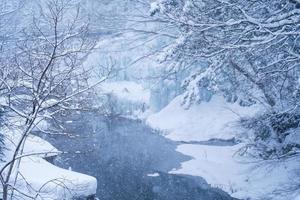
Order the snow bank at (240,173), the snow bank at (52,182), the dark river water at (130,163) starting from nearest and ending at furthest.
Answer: the snow bank at (52,182) < the snow bank at (240,173) < the dark river water at (130,163)

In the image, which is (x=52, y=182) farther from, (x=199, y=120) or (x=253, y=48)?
(x=199, y=120)

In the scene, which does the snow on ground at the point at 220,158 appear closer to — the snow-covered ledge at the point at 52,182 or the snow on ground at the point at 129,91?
the snow on ground at the point at 129,91

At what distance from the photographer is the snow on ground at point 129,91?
2432 centimetres

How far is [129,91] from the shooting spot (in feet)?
82.7

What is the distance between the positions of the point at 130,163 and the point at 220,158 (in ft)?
11.0

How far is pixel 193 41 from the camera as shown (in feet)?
34.0

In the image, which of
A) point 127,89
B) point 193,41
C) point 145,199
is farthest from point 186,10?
point 127,89

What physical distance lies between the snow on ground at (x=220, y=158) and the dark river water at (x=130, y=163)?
0.51 metres

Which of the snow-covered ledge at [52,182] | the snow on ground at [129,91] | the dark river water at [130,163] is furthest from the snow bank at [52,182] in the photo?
the snow on ground at [129,91]

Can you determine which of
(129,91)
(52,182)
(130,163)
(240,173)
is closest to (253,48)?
(52,182)

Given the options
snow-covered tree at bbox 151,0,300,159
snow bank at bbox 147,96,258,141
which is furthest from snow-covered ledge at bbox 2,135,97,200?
snow bank at bbox 147,96,258,141

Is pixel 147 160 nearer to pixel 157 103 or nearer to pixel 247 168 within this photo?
pixel 247 168

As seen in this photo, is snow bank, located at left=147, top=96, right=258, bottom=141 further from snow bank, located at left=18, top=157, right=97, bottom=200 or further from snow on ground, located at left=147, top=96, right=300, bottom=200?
snow bank, located at left=18, top=157, right=97, bottom=200

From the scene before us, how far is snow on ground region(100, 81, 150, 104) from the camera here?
2432 cm
